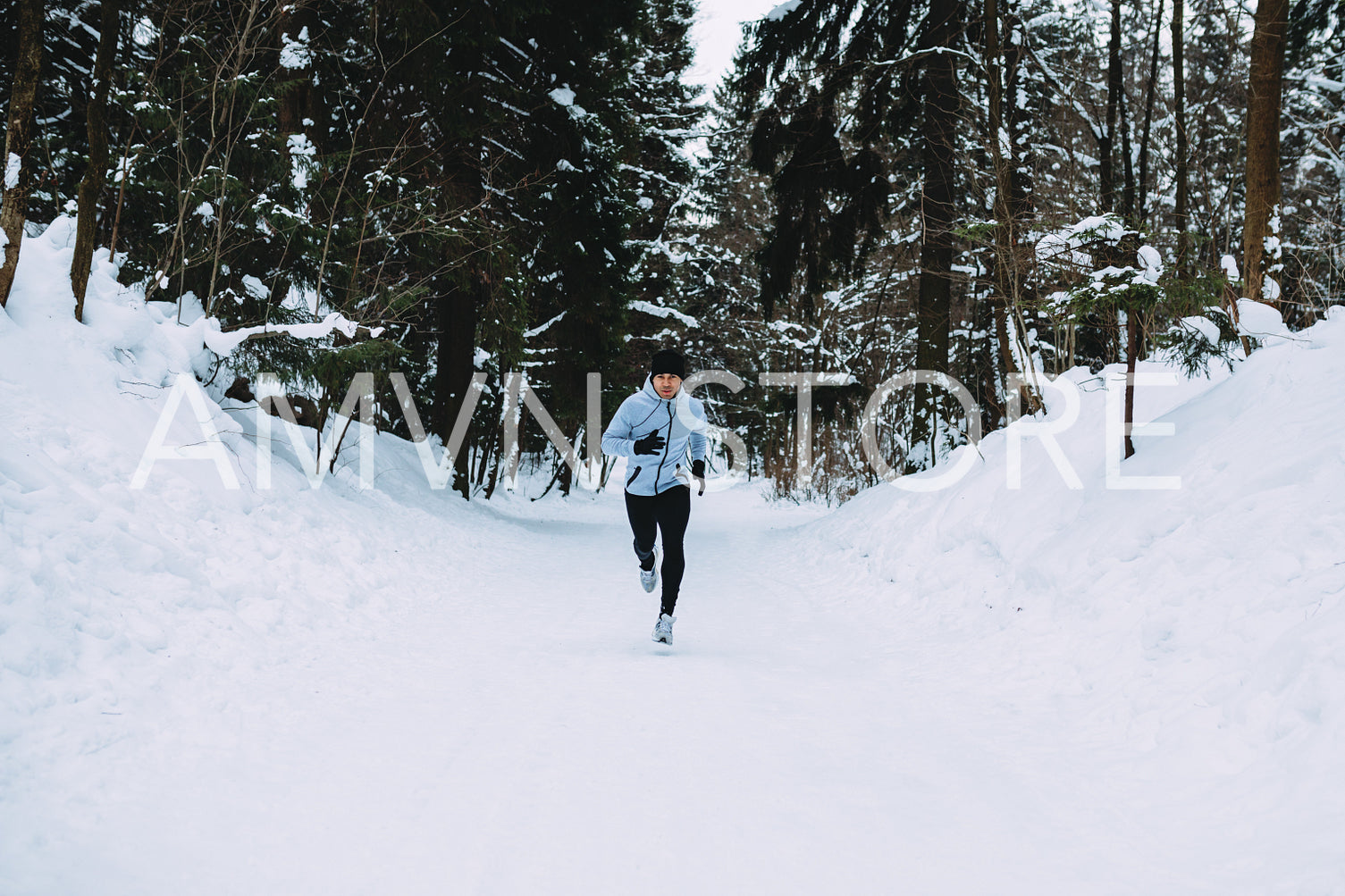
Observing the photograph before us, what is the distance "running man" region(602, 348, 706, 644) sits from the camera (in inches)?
229

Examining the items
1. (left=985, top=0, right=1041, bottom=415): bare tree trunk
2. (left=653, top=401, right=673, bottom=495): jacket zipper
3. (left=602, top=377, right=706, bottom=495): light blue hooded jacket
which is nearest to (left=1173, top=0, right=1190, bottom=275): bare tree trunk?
(left=985, top=0, right=1041, bottom=415): bare tree trunk

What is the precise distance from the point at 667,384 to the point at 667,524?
105 cm

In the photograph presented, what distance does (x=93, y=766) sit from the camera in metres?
3.01

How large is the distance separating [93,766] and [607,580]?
18.4 feet

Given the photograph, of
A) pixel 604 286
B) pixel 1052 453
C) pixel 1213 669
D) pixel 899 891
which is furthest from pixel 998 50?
pixel 899 891

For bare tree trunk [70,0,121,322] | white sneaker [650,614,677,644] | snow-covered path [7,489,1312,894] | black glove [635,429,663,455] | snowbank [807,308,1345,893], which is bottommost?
snow-covered path [7,489,1312,894]

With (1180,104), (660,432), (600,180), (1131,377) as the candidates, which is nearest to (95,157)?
(660,432)

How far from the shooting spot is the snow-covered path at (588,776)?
2535 mm

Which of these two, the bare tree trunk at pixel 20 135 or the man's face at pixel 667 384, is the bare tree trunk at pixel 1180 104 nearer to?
the man's face at pixel 667 384

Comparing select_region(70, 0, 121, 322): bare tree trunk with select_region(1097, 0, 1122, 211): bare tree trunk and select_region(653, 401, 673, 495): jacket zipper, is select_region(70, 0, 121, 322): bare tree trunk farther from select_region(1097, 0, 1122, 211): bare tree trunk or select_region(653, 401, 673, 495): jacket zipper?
select_region(1097, 0, 1122, 211): bare tree trunk

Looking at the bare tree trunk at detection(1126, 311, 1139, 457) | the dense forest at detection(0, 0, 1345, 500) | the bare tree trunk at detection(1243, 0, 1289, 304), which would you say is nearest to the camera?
the bare tree trunk at detection(1126, 311, 1139, 457)

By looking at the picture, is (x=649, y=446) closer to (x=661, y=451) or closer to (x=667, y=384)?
(x=661, y=451)

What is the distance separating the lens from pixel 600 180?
13312mm

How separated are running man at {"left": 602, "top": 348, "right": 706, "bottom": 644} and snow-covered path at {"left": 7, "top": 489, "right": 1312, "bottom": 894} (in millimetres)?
878
